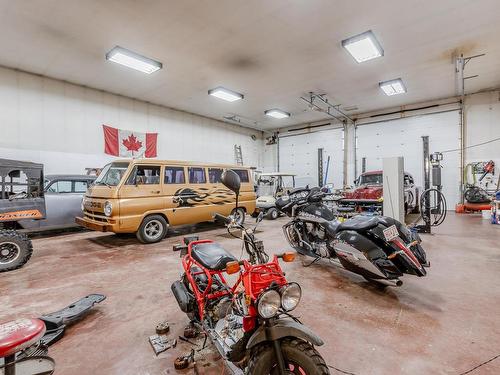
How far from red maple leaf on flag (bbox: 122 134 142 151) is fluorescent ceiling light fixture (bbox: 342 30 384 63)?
7375 mm

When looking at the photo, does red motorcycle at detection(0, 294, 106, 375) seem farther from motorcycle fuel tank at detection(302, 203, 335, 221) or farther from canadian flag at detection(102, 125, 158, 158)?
canadian flag at detection(102, 125, 158, 158)

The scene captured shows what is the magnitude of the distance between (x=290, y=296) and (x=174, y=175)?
471cm

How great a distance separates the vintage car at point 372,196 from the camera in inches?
288

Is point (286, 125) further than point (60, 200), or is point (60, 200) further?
point (286, 125)

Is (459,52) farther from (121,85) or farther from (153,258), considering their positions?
(121,85)

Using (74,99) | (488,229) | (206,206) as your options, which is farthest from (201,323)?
(74,99)

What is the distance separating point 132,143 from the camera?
362 inches

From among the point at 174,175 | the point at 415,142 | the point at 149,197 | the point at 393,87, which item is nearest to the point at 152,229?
the point at 149,197

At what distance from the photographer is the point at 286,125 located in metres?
13.7

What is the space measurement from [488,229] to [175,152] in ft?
33.4

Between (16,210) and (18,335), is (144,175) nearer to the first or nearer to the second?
(16,210)

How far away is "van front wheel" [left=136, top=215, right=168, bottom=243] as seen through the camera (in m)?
5.06

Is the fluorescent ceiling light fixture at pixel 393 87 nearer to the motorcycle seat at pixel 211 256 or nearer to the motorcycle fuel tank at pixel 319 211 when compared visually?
the motorcycle fuel tank at pixel 319 211

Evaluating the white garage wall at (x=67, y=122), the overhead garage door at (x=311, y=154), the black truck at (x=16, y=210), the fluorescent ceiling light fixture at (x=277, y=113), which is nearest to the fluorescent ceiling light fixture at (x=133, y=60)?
the white garage wall at (x=67, y=122)
